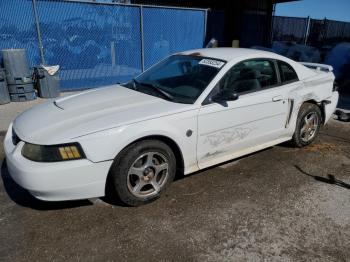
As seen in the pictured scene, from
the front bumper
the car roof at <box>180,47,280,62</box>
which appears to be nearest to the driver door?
the car roof at <box>180,47,280,62</box>

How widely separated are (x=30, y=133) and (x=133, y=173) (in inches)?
41.6

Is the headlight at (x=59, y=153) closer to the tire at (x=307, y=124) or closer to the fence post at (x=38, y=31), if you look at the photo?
the tire at (x=307, y=124)

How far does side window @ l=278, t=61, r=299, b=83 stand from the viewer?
4375 mm

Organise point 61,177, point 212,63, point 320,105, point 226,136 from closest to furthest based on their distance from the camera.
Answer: point 61,177, point 226,136, point 212,63, point 320,105

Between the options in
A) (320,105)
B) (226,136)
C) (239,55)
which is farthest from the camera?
(320,105)

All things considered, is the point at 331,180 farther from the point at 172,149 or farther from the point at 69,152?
the point at 69,152

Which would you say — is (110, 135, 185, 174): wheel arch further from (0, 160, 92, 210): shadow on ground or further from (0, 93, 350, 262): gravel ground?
(0, 160, 92, 210): shadow on ground

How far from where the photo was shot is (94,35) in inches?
349

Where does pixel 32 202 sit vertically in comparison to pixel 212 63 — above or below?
below

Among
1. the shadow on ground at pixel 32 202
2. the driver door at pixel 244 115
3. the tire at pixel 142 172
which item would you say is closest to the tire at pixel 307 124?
the driver door at pixel 244 115

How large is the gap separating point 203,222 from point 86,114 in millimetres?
1591

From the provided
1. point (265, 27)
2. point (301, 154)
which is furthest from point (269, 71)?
point (265, 27)

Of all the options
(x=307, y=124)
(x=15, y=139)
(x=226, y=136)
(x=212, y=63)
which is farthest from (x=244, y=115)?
(x=15, y=139)

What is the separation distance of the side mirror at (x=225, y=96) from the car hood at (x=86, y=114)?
34cm
